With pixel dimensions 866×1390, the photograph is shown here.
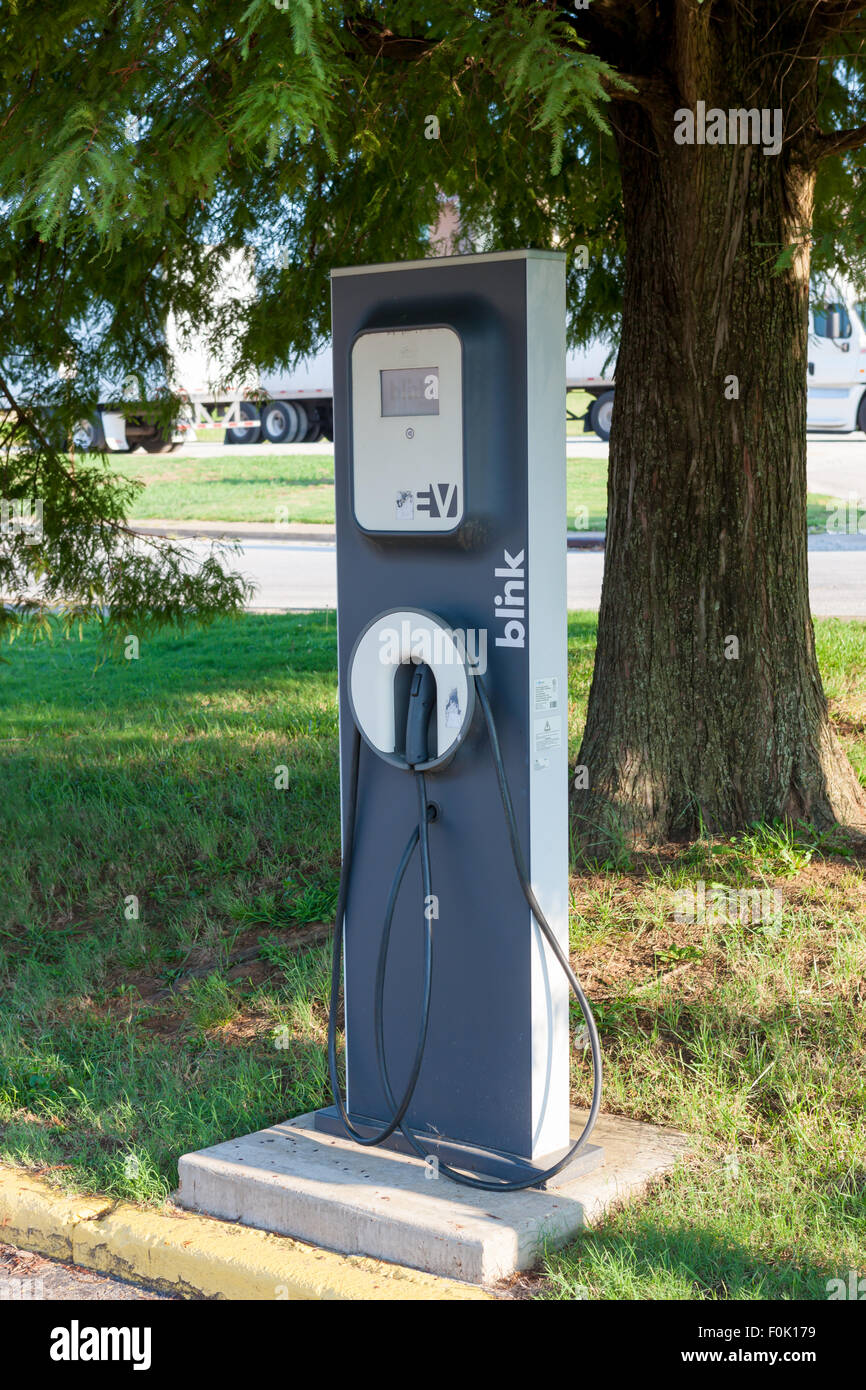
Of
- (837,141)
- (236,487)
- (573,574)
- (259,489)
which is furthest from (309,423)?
(837,141)

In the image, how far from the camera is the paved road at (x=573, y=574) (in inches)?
524

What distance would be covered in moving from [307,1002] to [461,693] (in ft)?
5.33

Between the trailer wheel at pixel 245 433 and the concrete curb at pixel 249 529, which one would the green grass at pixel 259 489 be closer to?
the concrete curb at pixel 249 529

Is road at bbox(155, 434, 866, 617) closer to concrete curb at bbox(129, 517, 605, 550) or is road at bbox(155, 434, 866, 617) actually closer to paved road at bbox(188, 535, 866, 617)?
paved road at bbox(188, 535, 866, 617)

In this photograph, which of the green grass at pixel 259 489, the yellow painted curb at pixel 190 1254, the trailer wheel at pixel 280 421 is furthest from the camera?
the trailer wheel at pixel 280 421

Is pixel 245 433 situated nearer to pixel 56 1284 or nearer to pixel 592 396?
pixel 592 396

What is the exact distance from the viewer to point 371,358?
354 centimetres

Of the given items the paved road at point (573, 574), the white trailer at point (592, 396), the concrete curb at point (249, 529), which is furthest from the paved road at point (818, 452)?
the paved road at point (573, 574)

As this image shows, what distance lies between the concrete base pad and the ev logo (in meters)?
1.59

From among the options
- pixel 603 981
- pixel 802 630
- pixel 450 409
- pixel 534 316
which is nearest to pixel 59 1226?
pixel 603 981

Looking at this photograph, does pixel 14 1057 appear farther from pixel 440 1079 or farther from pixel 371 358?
pixel 371 358

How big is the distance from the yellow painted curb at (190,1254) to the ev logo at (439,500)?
1706mm

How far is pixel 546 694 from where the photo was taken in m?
3.52

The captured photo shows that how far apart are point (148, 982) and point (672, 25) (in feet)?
12.6
